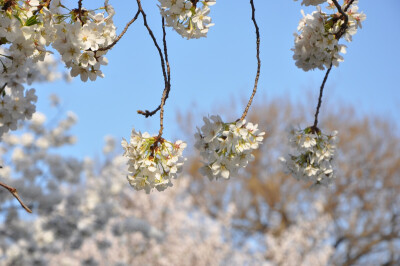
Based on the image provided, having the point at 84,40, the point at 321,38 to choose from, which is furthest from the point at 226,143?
the point at 321,38

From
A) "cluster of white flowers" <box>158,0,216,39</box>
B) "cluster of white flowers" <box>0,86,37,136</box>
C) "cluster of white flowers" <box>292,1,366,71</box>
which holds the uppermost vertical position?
"cluster of white flowers" <box>0,86,37,136</box>

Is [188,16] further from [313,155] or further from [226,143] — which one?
[313,155]

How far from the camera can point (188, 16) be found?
123 centimetres

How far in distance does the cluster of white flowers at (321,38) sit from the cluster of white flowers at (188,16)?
1.62ft

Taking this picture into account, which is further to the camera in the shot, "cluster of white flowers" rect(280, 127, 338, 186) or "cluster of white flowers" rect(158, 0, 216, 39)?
"cluster of white flowers" rect(280, 127, 338, 186)

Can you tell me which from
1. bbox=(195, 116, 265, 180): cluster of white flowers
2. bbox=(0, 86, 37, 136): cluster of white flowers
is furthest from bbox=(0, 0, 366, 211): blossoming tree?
bbox=(0, 86, 37, 136): cluster of white flowers

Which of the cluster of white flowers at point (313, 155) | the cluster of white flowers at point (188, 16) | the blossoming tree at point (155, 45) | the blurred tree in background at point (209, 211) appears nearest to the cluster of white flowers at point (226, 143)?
the blossoming tree at point (155, 45)

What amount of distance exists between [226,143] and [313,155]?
1.81ft

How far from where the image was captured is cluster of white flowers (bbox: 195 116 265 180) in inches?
46.0

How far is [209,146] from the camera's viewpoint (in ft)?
3.95

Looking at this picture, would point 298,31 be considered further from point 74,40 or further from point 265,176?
point 265,176

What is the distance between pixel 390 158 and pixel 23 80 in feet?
42.4

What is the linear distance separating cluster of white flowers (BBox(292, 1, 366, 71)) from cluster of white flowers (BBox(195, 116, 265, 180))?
1.86 ft

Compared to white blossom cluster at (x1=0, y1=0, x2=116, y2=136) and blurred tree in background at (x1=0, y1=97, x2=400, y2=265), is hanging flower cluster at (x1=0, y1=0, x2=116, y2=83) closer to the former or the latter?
white blossom cluster at (x1=0, y1=0, x2=116, y2=136)
